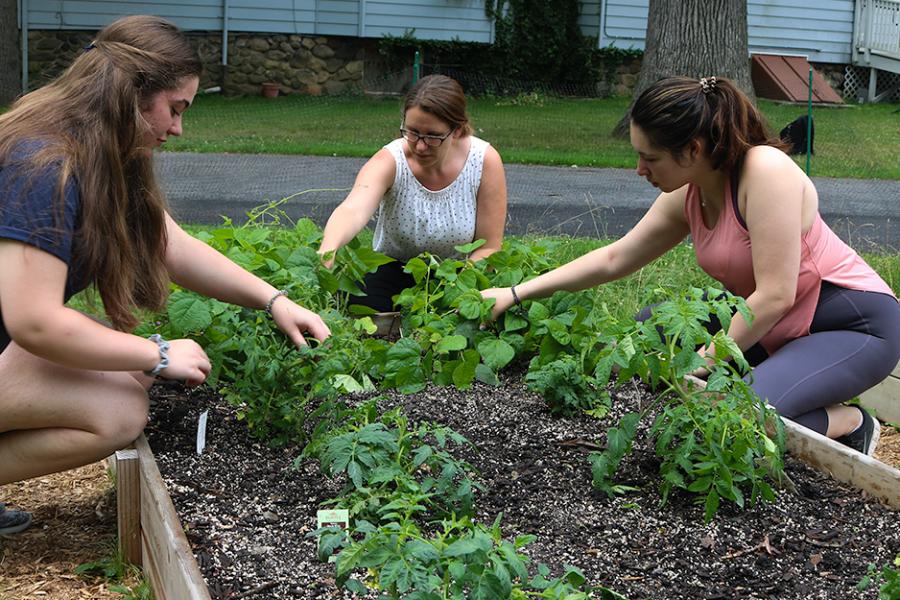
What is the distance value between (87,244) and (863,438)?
7.42 ft

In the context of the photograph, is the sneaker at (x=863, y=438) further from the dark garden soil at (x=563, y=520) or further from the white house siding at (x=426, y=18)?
the white house siding at (x=426, y=18)

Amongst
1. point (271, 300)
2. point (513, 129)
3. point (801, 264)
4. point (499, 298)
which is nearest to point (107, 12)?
point (513, 129)

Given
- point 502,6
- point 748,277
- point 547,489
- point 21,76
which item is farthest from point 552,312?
point 502,6

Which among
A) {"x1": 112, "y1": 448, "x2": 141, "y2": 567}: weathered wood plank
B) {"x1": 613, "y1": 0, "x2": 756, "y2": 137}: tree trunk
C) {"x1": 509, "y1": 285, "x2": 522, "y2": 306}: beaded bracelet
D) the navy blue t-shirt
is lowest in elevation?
{"x1": 112, "y1": 448, "x2": 141, "y2": 567}: weathered wood plank

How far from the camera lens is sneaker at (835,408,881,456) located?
312 centimetres

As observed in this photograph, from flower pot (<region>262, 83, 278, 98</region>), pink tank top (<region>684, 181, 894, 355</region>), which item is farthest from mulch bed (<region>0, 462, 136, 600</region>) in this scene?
flower pot (<region>262, 83, 278, 98</region>)

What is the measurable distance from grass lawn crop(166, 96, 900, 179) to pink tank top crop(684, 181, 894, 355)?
567 cm

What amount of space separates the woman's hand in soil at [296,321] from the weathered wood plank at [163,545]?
0.44 m

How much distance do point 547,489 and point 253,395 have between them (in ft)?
2.59

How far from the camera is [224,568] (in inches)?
83.7

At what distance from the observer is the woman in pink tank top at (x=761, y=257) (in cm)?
278

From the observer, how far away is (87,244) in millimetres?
2172

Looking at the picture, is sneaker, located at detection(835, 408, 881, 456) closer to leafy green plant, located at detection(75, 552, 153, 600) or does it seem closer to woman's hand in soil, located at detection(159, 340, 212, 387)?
woman's hand in soil, located at detection(159, 340, 212, 387)

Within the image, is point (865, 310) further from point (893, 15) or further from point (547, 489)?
point (893, 15)
